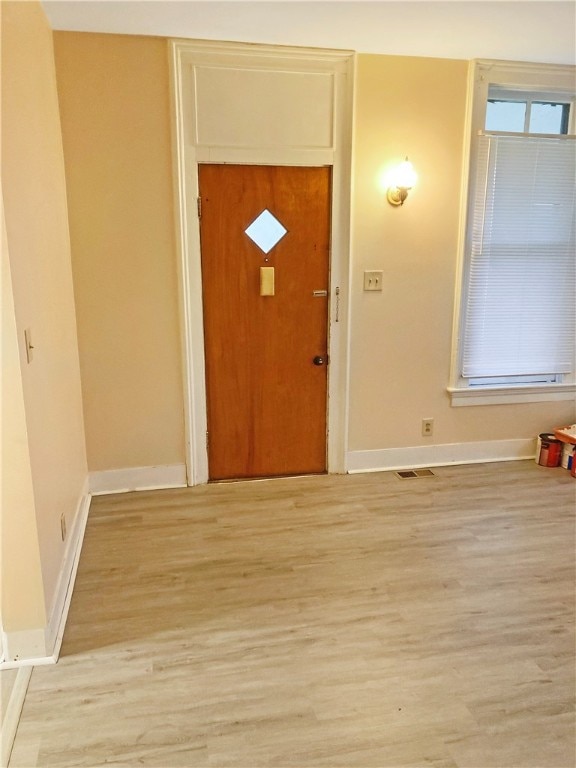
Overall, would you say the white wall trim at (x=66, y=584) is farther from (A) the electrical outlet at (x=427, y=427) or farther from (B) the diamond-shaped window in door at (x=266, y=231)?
(A) the electrical outlet at (x=427, y=427)

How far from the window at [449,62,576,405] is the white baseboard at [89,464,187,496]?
1881 mm

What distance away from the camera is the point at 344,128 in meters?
3.21

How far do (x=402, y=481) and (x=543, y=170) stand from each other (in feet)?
7.09

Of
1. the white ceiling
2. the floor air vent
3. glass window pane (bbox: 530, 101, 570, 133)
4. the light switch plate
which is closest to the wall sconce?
the white ceiling

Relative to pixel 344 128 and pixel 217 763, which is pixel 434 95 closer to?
pixel 344 128

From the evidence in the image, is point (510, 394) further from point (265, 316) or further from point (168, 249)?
point (168, 249)

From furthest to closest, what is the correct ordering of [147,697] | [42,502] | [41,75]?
1. [41,75]
2. [42,502]
3. [147,697]

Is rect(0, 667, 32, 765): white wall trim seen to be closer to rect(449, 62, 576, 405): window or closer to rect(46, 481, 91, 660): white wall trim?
rect(46, 481, 91, 660): white wall trim

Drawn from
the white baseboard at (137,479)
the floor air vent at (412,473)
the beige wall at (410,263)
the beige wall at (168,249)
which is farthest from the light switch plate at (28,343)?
the floor air vent at (412,473)

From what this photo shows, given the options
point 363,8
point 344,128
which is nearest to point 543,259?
point 344,128

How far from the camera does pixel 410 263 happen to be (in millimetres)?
3480

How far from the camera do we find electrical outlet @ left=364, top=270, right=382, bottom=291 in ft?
11.2

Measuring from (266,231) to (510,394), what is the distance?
1992 millimetres

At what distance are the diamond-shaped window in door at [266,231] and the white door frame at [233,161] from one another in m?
0.29
